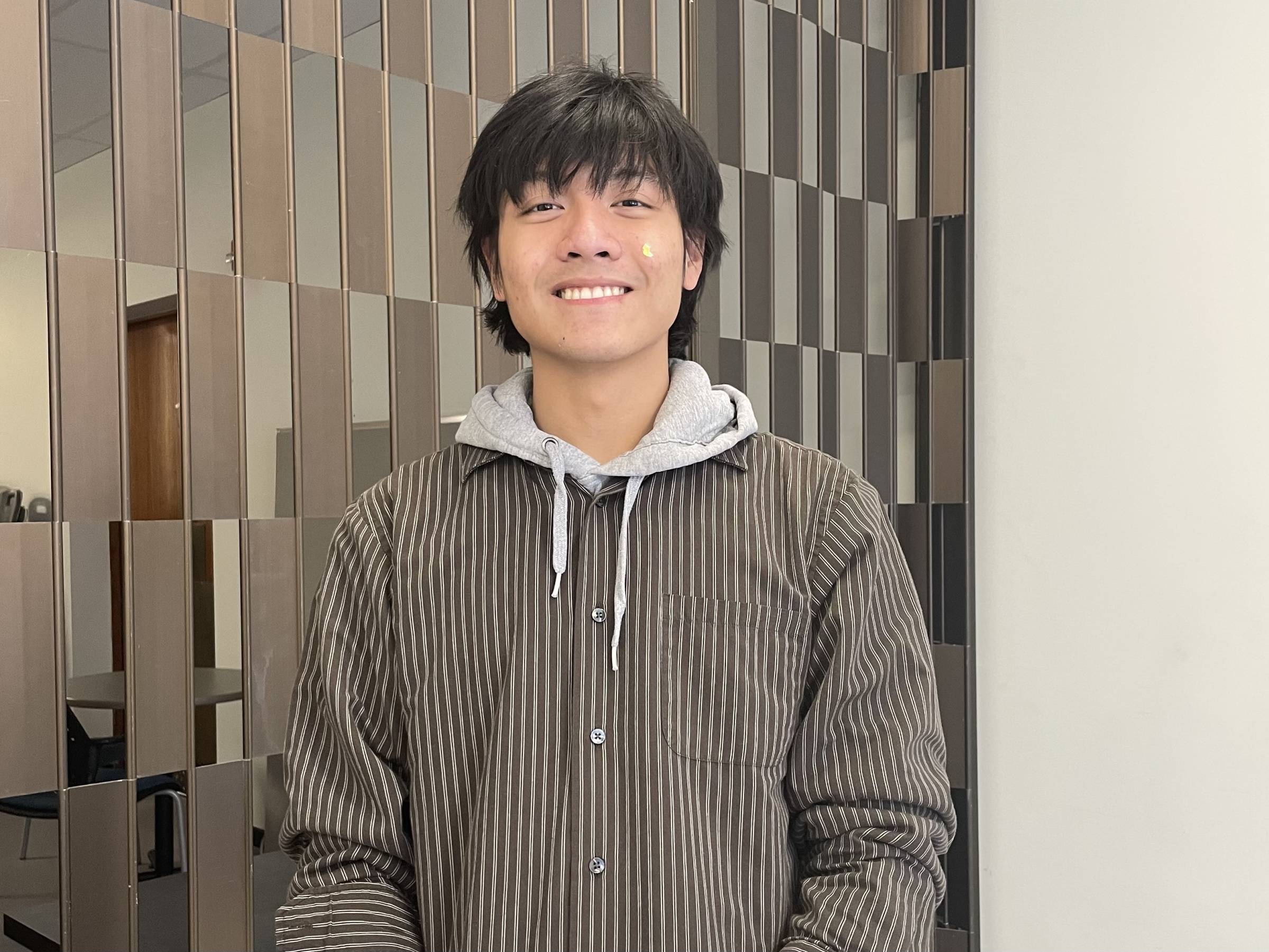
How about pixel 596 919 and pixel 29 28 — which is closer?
pixel 596 919

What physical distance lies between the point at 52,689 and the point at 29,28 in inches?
30.4

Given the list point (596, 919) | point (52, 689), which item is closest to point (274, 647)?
point (52, 689)

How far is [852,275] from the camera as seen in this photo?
9.07 ft

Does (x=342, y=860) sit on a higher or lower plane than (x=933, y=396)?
lower

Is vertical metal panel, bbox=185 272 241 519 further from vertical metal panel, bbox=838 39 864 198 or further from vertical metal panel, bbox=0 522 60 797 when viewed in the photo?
vertical metal panel, bbox=838 39 864 198

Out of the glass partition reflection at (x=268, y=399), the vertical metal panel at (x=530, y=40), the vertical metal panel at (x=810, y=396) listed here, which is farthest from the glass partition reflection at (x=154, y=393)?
the vertical metal panel at (x=810, y=396)

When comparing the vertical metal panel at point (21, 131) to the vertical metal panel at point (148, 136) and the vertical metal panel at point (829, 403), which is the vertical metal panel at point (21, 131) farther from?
the vertical metal panel at point (829, 403)

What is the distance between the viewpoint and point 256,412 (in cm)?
171

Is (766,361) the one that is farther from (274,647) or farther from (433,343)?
(274,647)

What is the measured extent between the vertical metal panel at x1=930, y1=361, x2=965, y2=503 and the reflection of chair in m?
1.80

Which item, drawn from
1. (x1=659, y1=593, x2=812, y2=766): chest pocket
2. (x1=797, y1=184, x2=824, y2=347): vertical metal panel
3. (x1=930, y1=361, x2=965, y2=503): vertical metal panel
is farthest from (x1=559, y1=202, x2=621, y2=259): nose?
(x1=930, y1=361, x2=965, y2=503): vertical metal panel

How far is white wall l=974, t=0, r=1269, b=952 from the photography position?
2504mm

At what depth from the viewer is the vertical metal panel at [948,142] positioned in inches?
111

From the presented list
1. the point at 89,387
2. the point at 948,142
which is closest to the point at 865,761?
the point at 89,387
